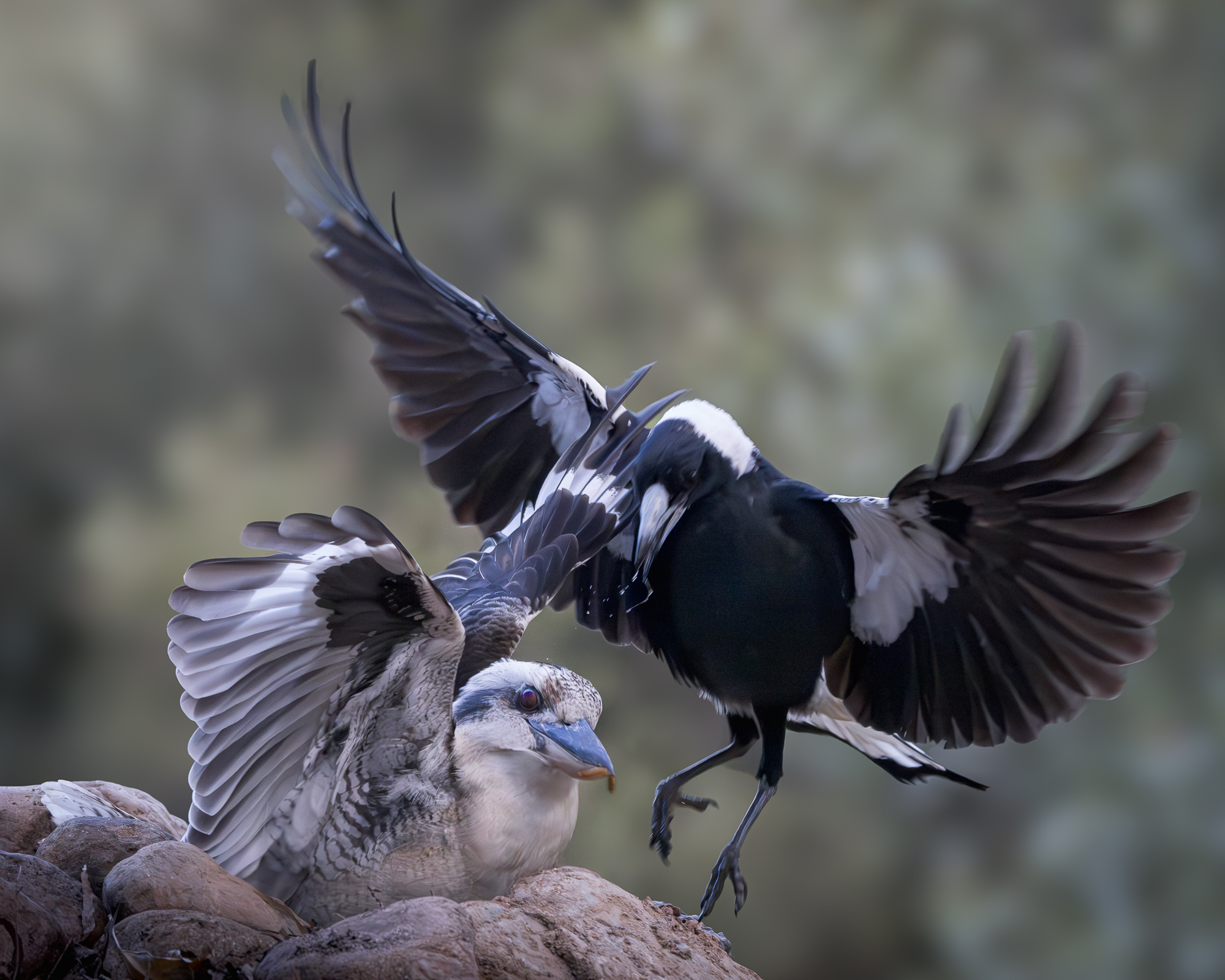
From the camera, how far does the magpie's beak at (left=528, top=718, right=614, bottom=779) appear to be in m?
1.00

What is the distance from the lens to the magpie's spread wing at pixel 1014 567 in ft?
2.99

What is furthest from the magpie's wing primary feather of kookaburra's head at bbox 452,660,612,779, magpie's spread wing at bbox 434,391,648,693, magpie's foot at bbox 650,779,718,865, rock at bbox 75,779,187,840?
rock at bbox 75,779,187,840

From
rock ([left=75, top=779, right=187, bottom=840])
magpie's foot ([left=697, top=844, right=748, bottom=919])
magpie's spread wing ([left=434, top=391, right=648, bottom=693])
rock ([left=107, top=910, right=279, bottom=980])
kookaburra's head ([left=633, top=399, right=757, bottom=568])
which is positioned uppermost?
kookaburra's head ([left=633, top=399, right=757, bottom=568])

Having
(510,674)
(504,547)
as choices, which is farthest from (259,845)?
(504,547)

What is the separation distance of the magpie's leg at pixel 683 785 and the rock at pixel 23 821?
705 mm

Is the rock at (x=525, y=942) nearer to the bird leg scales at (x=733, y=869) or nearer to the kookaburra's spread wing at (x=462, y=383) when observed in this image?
the bird leg scales at (x=733, y=869)

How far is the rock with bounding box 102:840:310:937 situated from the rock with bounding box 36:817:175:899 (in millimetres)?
60

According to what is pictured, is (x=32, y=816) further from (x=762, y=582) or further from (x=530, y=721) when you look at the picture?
(x=762, y=582)

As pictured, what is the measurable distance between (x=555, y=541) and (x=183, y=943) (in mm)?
586

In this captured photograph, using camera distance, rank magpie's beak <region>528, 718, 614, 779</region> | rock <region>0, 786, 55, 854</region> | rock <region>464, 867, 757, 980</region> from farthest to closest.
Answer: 1. rock <region>0, 786, 55, 854</region>
2. magpie's beak <region>528, 718, 614, 779</region>
3. rock <region>464, 867, 757, 980</region>

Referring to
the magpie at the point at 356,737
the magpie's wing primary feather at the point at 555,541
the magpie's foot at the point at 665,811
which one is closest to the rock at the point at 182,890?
the magpie at the point at 356,737

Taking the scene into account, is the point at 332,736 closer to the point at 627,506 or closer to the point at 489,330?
the point at 627,506

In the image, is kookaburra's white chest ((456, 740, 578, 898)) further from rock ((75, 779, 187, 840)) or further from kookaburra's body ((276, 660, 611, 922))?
rock ((75, 779, 187, 840))

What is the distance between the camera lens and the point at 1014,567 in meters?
1.06
